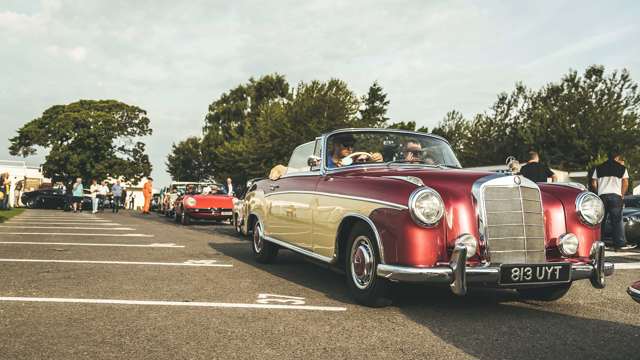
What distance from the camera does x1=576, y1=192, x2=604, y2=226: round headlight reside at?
473 centimetres

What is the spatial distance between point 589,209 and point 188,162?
57656mm

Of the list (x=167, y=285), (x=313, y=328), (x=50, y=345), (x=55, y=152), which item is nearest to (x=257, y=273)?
(x=167, y=285)

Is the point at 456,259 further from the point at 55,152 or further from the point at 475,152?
the point at 55,152

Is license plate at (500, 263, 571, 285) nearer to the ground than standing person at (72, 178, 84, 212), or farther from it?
nearer to the ground

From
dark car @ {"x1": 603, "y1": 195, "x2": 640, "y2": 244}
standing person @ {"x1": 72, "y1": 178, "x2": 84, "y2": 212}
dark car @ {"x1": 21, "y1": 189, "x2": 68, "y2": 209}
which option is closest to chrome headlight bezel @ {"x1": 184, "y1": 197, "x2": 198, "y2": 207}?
dark car @ {"x1": 603, "y1": 195, "x2": 640, "y2": 244}

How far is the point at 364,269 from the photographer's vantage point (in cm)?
473

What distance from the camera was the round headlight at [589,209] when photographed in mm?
4734

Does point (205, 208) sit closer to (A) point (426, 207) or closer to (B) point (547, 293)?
(B) point (547, 293)

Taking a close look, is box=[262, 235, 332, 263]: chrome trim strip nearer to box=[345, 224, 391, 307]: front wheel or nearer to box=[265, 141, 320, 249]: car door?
box=[265, 141, 320, 249]: car door

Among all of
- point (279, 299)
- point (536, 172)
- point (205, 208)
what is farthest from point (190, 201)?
point (279, 299)

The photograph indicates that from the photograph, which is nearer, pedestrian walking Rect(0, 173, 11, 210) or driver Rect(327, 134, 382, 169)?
driver Rect(327, 134, 382, 169)

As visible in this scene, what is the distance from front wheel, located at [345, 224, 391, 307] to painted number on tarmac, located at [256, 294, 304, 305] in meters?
0.50

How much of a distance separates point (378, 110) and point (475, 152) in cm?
1243

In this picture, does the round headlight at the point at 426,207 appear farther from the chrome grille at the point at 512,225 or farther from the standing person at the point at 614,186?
the standing person at the point at 614,186
